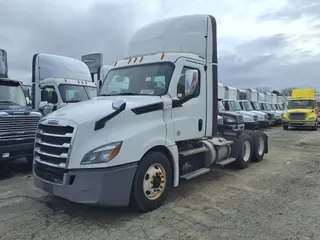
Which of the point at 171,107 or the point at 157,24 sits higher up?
the point at 157,24

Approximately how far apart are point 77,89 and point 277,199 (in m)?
8.04

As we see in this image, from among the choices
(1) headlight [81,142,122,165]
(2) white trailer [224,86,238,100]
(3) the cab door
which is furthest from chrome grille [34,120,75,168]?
(2) white trailer [224,86,238,100]

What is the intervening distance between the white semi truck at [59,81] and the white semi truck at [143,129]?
4.37 meters

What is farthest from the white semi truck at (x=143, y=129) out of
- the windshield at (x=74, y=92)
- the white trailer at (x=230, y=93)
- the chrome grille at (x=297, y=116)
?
the chrome grille at (x=297, y=116)

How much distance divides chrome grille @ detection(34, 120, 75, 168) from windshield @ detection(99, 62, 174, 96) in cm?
145

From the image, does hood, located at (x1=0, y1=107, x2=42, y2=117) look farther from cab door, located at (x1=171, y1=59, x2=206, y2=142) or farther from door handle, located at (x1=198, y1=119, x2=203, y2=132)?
door handle, located at (x1=198, y1=119, x2=203, y2=132)

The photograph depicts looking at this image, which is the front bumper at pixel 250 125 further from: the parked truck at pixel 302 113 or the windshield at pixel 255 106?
the windshield at pixel 255 106

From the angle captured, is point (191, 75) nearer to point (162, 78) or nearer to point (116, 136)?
point (162, 78)

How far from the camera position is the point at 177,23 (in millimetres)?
6730

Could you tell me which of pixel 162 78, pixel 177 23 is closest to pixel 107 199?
pixel 162 78

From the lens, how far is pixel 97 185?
417cm

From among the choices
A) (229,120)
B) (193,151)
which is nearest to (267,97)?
(229,120)

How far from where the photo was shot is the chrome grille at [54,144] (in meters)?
4.34

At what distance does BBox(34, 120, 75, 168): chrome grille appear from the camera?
4.34 metres
